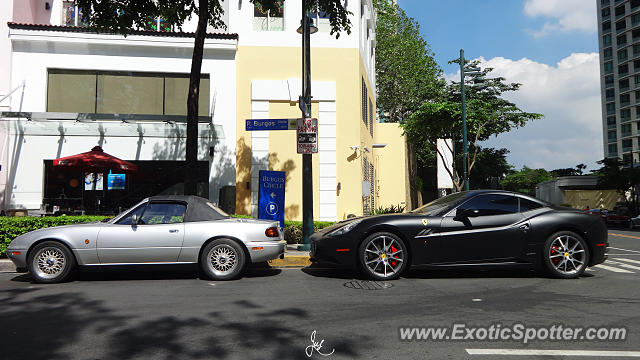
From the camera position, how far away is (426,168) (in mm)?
43750

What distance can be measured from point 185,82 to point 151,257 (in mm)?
10877

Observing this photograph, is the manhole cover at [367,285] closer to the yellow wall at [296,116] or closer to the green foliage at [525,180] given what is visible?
the yellow wall at [296,116]

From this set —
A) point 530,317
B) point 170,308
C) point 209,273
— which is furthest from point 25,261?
point 530,317

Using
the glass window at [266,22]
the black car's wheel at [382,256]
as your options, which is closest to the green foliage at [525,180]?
the glass window at [266,22]

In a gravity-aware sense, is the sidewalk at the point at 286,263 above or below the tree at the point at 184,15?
below

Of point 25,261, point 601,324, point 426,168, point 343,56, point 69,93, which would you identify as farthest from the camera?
point 426,168

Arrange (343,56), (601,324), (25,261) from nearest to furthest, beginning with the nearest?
(601,324), (25,261), (343,56)

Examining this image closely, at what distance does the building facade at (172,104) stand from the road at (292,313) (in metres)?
8.69

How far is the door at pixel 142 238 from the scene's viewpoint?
675cm

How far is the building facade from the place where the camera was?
15.0m

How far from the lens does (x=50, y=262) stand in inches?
265

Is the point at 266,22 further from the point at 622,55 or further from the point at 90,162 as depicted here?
the point at 622,55

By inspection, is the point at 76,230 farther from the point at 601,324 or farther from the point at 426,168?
the point at 426,168

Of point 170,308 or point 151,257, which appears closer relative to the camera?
point 170,308
